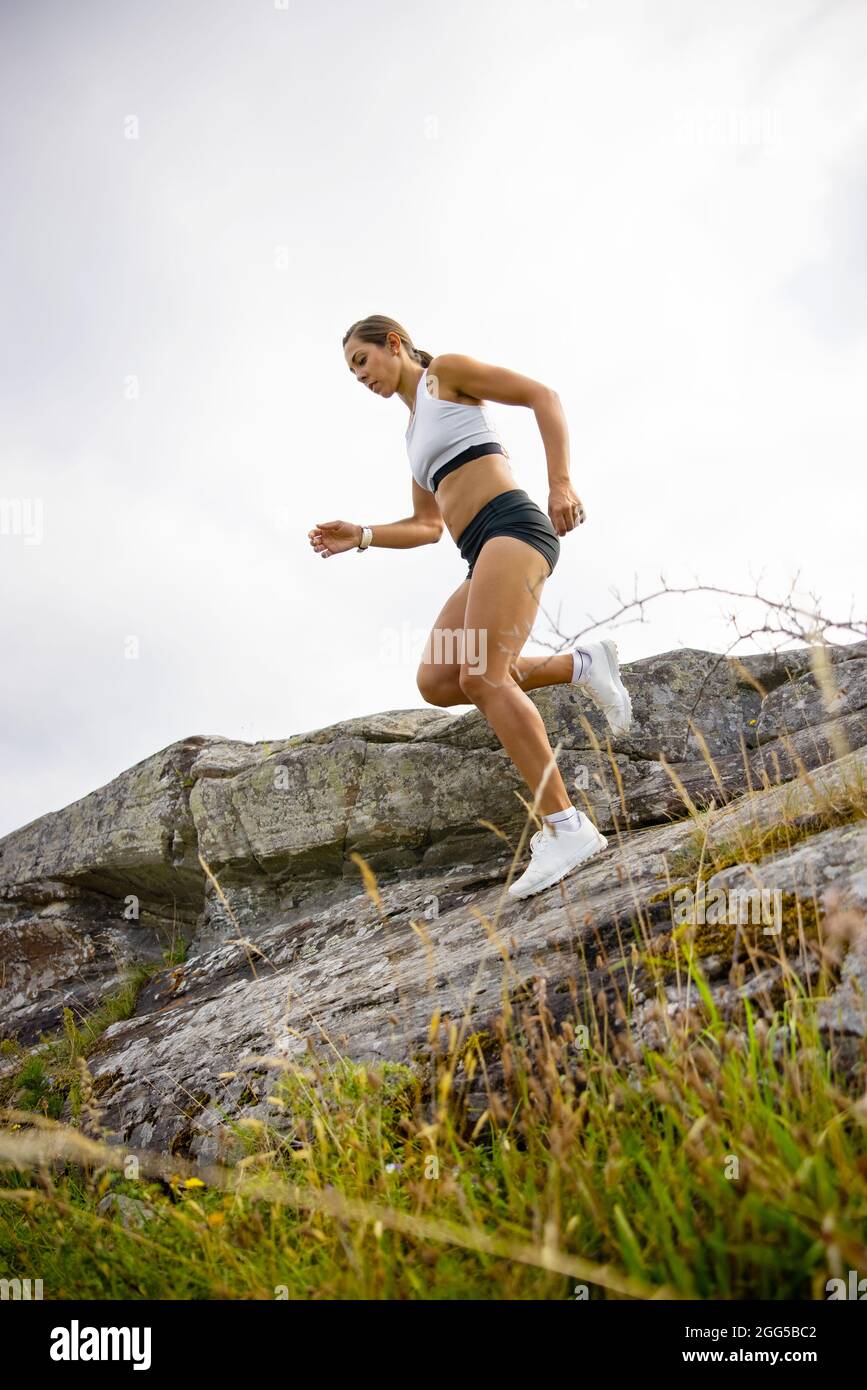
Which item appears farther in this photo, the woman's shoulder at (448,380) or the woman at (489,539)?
the woman's shoulder at (448,380)

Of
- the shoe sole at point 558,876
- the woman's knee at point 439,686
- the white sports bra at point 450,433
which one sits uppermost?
the white sports bra at point 450,433

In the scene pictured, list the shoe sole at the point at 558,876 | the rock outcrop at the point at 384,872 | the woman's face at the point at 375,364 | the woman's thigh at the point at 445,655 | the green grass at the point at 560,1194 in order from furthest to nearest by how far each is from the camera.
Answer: the woman's face at the point at 375,364, the woman's thigh at the point at 445,655, the shoe sole at the point at 558,876, the rock outcrop at the point at 384,872, the green grass at the point at 560,1194

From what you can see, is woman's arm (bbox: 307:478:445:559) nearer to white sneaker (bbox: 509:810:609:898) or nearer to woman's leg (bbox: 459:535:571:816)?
woman's leg (bbox: 459:535:571:816)

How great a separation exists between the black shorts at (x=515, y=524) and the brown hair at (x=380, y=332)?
2.94ft

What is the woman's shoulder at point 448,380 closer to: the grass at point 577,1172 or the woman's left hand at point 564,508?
the woman's left hand at point 564,508

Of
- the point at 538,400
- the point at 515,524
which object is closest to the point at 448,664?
the point at 515,524

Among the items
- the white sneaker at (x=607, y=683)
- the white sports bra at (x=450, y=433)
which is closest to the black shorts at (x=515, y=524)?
the white sports bra at (x=450, y=433)

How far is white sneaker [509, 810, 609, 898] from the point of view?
135 inches

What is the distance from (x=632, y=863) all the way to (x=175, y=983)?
333 cm

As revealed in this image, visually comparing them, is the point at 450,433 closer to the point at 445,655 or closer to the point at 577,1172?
the point at 445,655

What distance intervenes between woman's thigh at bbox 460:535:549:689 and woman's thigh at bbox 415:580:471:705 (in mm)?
367

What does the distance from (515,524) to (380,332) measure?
132cm

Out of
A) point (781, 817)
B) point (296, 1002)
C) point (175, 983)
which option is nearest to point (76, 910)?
point (175, 983)

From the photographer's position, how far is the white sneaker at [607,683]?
4297 millimetres
